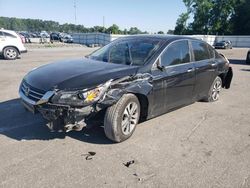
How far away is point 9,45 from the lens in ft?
49.2

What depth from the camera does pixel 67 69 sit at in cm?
452

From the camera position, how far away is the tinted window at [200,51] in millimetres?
5870

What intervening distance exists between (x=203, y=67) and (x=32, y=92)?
3662 mm

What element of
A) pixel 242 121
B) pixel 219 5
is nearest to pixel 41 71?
pixel 242 121

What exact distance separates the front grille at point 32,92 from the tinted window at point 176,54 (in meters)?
2.15

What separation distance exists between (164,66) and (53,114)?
2134mm

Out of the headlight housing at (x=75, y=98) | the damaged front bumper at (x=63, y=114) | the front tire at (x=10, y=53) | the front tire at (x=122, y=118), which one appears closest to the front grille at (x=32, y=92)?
the damaged front bumper at (x=63, y=114)

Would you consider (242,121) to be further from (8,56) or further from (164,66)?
(8,56)

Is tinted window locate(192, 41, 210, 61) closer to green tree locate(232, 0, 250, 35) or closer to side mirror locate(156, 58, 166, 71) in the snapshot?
side mirror locate(156, 58, 166, 71)

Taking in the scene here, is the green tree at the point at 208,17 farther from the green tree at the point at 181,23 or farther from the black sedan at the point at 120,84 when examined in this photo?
the black sedan at the point at 120,84

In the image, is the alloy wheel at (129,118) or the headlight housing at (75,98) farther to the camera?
the alloy wheel at (129,118)

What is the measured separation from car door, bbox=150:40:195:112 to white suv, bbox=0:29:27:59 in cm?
1213

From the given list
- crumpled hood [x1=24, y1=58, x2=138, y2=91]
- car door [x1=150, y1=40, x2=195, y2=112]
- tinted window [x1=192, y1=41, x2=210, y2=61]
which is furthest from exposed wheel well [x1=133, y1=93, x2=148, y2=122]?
tinted window [x1=192, y1=41, x2=210, y2=61]

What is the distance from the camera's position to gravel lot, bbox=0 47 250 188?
129 inches
